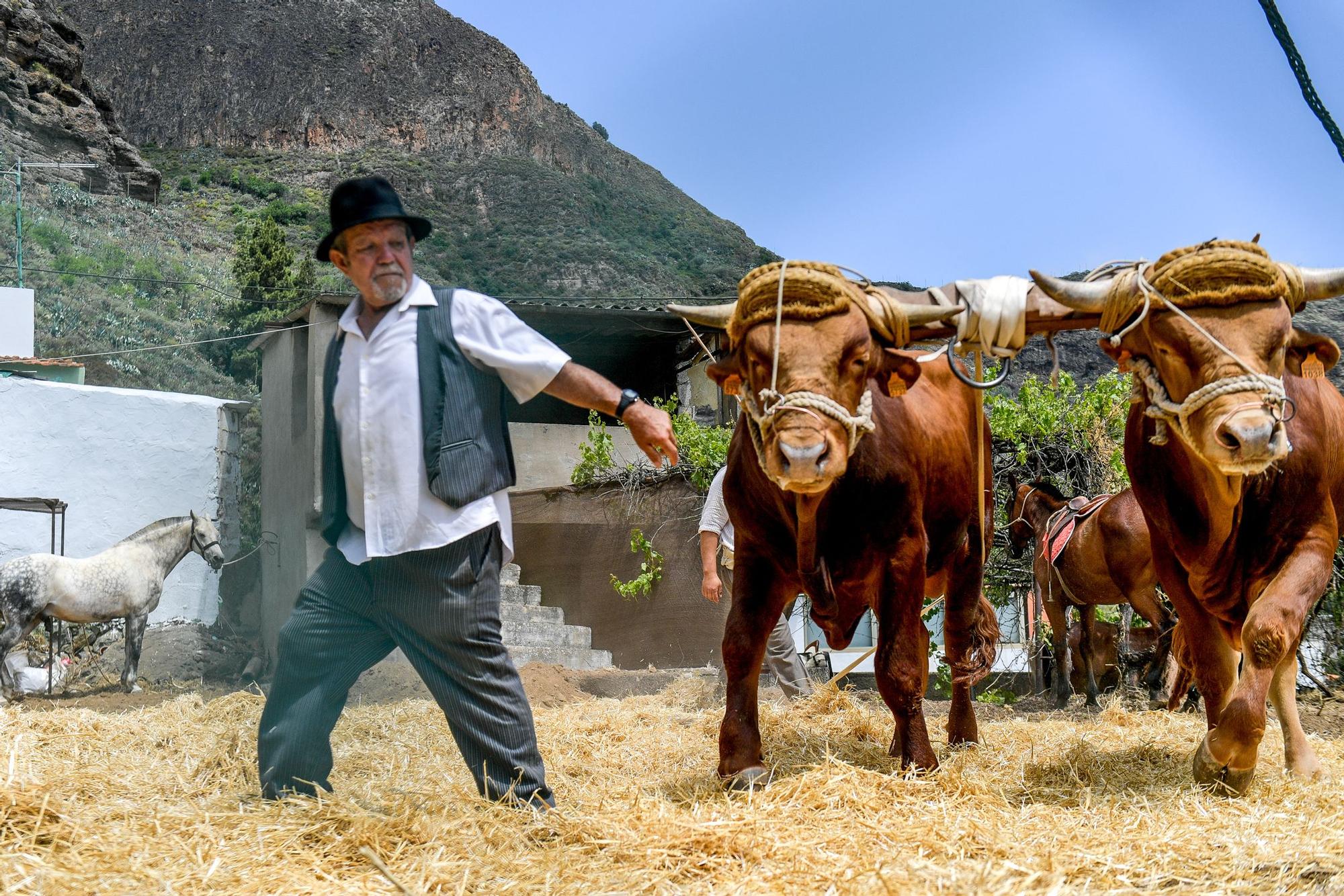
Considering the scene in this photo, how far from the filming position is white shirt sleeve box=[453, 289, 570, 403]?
3666 mm

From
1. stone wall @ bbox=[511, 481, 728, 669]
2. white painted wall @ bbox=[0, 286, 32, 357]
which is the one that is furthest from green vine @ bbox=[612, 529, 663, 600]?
white painted wall @ bbox=[0, 286, 32, 357]

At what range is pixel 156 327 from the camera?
3170cm

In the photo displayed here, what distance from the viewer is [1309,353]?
4.15m

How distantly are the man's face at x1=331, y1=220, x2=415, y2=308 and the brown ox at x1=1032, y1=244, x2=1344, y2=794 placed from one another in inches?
90.1

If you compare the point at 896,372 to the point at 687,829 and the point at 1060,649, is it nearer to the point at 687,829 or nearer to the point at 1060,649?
the point at 687,829

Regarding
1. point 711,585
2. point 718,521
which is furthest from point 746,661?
point 718,521

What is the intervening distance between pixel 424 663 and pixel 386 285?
4.00 ft

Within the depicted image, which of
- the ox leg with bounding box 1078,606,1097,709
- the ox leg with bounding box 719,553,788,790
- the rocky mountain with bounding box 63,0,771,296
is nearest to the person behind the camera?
the ox leg with bounding box 719,553,788,790

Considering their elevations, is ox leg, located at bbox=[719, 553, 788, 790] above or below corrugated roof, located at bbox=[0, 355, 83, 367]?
below

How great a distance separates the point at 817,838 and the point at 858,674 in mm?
10429

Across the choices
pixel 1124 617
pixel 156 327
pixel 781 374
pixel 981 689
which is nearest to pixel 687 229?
pixel 156 327

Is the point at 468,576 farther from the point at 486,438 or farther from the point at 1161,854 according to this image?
the point at 1161,854

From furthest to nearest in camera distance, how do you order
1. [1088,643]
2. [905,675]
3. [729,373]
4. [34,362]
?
[34,362], [1088,643], [905,675], [729,373]

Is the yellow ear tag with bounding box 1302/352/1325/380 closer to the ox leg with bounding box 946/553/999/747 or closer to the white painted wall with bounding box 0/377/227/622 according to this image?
the ox leg with bounding box 946/553/999/747
